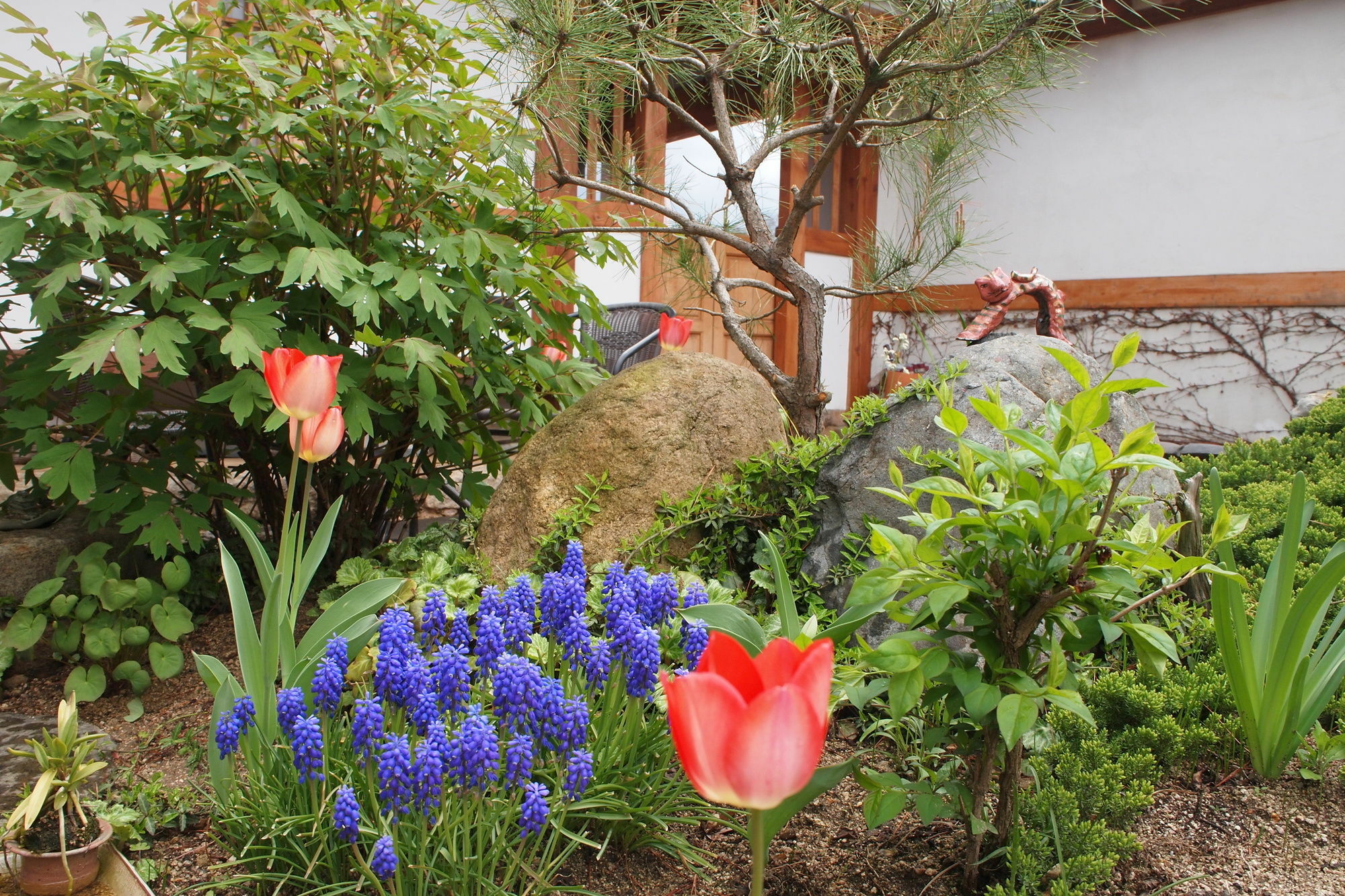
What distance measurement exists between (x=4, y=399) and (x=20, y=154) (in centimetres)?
96

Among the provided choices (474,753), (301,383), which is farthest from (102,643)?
(474,753)

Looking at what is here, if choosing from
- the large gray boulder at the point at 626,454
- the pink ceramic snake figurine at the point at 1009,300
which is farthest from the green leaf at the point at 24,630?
the pink ceramic snake figurine at the point at 1009,300

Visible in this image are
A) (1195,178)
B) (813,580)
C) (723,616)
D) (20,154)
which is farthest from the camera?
(1195,178)

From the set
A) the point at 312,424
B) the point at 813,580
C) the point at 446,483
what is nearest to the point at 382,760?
the point at 312,424

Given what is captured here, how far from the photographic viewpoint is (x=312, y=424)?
165 cm

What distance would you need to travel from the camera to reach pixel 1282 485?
123 inches

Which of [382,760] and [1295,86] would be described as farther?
[1295,86]

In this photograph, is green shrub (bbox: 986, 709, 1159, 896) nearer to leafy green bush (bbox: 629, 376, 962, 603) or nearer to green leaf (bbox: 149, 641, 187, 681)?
leafy green bush (bbox: 629, 376, 962, 603)

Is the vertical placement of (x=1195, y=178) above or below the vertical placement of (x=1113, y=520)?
above

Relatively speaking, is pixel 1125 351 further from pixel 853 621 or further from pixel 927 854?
pixel 927 854

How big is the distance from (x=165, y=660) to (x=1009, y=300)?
2565mm

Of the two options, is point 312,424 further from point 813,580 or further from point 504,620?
point 813,580

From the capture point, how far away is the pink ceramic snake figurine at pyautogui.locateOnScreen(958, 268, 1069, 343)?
287 cm

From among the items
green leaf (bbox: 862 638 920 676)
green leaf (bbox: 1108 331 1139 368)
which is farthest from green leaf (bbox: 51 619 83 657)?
green leaf (bbox: 1108 331 1139 368)
